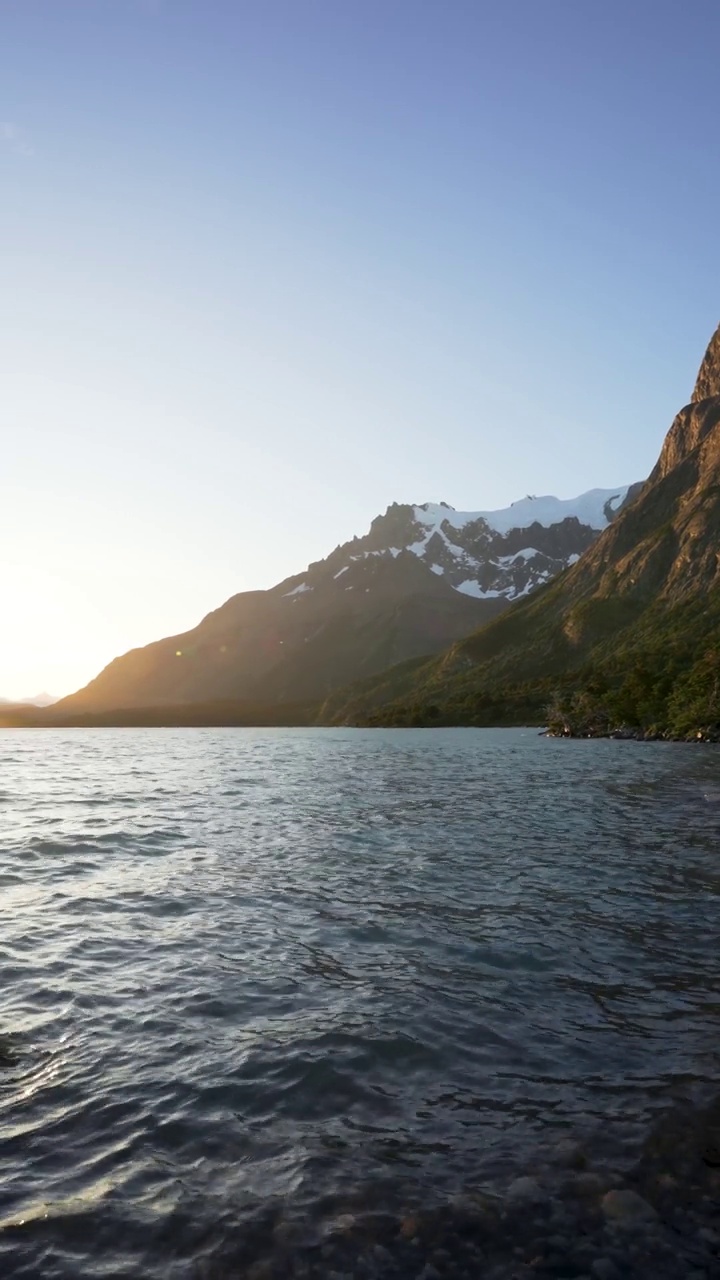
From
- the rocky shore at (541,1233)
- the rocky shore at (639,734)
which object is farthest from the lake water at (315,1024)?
the rocky shore at (639,734)

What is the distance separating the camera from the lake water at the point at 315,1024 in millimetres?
9406

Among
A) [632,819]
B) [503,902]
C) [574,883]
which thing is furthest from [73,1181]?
[632,819]

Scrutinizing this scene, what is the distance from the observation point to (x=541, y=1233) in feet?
28.1

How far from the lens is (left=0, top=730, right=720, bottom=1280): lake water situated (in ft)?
30.9

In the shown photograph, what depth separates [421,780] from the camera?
213ft

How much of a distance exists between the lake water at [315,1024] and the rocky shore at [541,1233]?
0.30 meters

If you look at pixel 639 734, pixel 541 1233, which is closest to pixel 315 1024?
pixel 541 1233

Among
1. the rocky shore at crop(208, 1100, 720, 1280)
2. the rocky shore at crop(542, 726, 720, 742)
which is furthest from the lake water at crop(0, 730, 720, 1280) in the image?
the rocky shore at crop(542, 726, 720, 742)

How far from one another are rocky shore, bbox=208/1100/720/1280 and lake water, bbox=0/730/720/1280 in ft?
1.00

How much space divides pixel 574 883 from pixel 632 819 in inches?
571

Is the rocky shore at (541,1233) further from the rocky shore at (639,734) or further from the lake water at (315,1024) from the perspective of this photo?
the rocky shore at (639,734)

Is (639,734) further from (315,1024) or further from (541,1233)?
(541,1233)

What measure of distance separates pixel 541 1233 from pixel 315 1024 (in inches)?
248

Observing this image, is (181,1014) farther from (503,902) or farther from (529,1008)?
(503,902)
